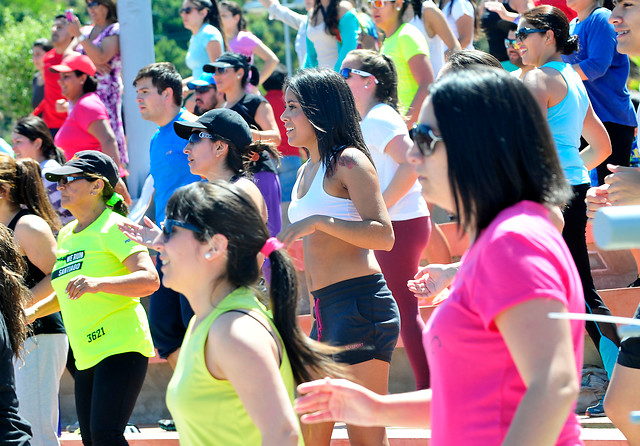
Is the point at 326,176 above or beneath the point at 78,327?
above

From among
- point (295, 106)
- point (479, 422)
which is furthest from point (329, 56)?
point (479, 422)

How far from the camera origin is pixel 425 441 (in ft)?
16.1

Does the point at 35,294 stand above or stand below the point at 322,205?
below

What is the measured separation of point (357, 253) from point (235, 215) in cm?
143

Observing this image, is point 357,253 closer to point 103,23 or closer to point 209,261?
point 209,261

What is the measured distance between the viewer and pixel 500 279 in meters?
1.84

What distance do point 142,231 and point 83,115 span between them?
13.2 feet

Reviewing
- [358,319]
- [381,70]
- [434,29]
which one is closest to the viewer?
[358,319]

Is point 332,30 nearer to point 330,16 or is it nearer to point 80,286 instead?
point 330,16

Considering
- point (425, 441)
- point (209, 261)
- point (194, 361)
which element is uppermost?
point (209, 261)

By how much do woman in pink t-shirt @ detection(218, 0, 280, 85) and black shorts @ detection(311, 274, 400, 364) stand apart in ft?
15.7

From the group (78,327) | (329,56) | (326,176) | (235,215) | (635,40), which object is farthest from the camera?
(329,56)

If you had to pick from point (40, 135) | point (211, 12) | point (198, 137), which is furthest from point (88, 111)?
point (198, 137)

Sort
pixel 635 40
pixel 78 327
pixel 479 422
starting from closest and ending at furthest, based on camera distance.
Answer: pixel 479 422 < pixel 635 40 < pixel 78 327
